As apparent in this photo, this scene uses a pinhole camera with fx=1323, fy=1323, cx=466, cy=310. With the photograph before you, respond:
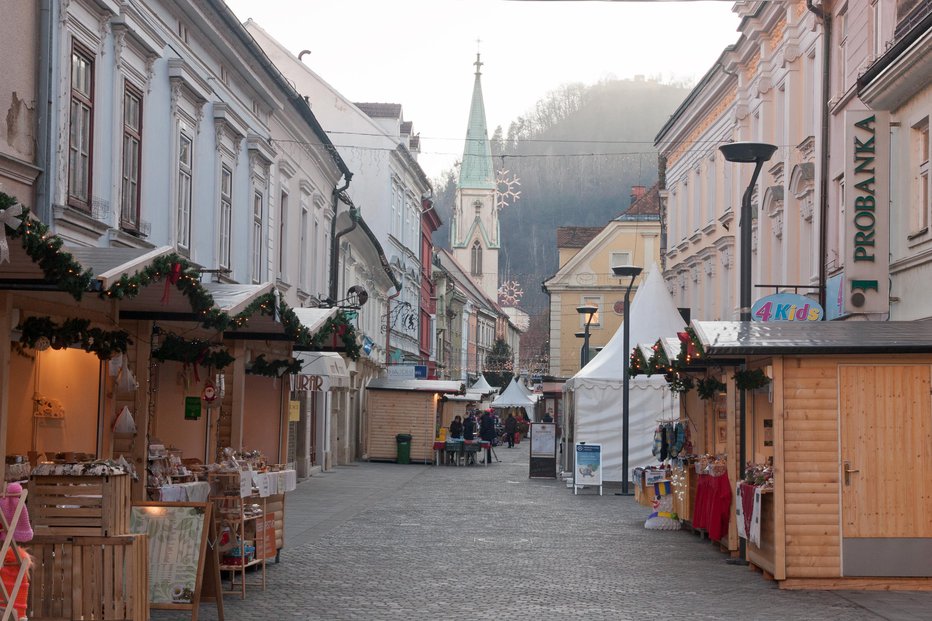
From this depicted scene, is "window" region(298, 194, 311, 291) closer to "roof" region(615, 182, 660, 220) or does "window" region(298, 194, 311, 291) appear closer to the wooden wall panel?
the wooden wall panel

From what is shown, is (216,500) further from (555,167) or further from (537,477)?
(555,167)

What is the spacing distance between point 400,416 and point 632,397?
46.5ft

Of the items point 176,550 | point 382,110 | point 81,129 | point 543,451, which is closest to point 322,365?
point 543,451

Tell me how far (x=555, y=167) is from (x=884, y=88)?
3197 inches

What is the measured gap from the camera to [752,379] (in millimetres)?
15062

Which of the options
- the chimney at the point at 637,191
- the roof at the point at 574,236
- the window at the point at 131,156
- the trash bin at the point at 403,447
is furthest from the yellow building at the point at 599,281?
the window at the point at 131,156

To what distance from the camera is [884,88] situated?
56.7 feet

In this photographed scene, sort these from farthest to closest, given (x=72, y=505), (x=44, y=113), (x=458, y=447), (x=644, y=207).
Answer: (x=644, y=207) < (x=458, y=447) < (x=44, y=113) < (x=72, y=505)

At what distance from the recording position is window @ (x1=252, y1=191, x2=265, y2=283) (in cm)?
2708

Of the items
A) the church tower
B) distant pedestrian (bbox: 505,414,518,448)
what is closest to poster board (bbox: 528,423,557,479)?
distant pedestrian (bbox: 505,414,518,448)

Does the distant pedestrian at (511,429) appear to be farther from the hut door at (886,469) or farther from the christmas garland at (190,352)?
the hut door at (886,469)

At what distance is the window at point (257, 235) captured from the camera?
88.8 feet

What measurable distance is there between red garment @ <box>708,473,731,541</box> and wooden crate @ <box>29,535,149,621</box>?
9094 millimetres

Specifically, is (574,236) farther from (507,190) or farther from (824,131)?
(824,131)
